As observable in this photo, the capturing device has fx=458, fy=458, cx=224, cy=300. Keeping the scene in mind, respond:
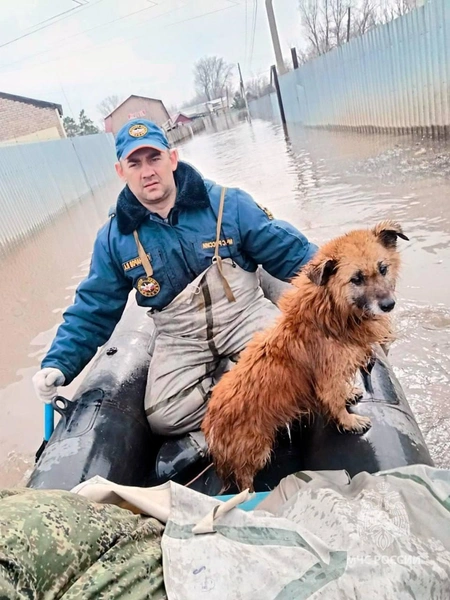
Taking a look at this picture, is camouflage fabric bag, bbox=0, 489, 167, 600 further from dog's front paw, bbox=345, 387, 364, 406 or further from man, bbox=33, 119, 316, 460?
man, bbox=33, 119, 316, 460

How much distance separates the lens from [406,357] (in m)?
3.70

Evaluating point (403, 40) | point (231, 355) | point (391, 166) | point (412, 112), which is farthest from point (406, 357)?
point (403, 40)

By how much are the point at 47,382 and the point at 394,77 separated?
12385 mm

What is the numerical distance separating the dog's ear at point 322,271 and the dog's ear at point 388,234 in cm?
31

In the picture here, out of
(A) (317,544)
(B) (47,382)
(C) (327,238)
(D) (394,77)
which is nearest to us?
(A) (317,544)

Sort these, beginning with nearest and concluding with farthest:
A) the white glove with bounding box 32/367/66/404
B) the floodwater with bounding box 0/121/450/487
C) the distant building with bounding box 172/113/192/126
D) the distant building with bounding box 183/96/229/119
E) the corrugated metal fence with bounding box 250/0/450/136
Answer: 1. the white glove with bounding box 32/367/66/404
2. the floodwater with bounding box 0/121/450/487
3. the corrugated metal fence with bounding box 250/0/450/136
4. the distant building with bounding box 172/113/192/126
5. the distant building with bounding box 183/96/229/119

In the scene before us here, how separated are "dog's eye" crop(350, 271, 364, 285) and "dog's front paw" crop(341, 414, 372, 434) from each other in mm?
638

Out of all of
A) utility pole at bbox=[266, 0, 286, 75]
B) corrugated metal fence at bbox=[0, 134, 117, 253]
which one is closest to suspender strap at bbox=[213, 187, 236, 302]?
corrugated metal fence at bbox=[0, 134, 117, 253]

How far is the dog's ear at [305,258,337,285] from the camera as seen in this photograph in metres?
2.15

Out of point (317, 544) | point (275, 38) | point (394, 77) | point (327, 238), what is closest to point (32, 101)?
point (275, 38)

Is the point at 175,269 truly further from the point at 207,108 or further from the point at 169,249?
the point at 207,108

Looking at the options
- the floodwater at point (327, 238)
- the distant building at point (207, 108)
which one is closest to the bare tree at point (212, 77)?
the distant building at point (207, 108)

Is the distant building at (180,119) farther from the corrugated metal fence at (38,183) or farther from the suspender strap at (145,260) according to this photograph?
the suspender strap at (145,260)

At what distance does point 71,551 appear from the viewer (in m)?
1.08
